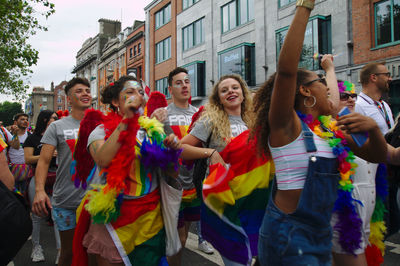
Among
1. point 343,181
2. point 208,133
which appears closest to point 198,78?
point 208,133

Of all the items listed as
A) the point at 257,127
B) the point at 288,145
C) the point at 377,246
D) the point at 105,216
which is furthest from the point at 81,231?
the point at 377,246

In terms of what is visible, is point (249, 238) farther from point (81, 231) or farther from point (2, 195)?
point (2, 195)

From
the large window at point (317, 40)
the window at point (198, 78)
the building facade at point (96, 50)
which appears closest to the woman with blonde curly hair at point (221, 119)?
the large window at point (317, 40)

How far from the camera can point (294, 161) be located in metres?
1.71

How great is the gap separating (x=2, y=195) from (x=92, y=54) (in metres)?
48.8

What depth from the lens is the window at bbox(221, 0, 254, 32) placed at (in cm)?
1850

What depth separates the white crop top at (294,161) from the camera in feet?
5.57

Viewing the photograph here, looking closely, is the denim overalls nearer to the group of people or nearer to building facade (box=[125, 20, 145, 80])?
the group of people

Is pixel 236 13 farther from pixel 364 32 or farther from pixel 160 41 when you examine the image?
pixel 160 41

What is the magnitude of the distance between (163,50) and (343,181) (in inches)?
1055

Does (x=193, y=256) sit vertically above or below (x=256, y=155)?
below

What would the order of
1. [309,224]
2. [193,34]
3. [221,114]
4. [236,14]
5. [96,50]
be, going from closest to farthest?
1. [309,224]
2. [221,114]
3. [236,14]
4. [193,34]
5. [96,50]

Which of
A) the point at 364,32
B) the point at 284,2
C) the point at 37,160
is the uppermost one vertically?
the point at 284,2

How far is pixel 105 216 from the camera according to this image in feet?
7.63
